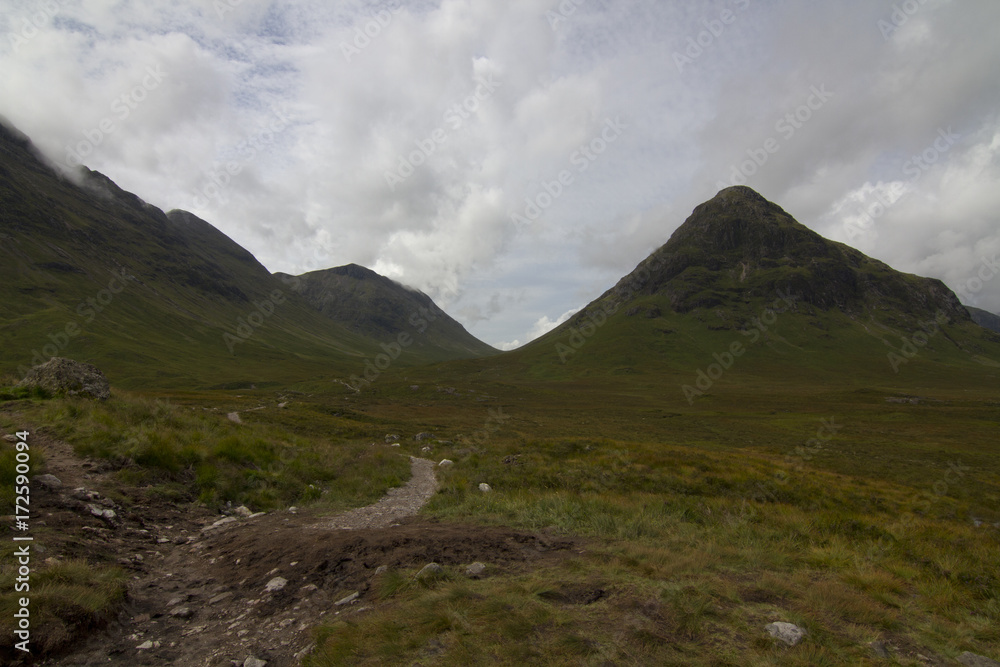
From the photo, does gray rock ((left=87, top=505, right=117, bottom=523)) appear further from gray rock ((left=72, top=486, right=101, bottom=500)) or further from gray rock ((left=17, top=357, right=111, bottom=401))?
gray rock ((left=17, top=357, right=111, bottom=401))

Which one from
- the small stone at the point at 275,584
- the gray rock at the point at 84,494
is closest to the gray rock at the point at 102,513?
the gray rock at the point at 84,494

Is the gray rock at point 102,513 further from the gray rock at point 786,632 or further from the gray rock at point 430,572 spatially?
the gray rock at point 786,632

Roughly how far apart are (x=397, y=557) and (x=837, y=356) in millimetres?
215992

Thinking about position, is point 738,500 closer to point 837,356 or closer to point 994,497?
point 994,497

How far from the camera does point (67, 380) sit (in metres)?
17.9

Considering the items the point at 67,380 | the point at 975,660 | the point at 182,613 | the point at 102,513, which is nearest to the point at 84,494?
the point at 102,513

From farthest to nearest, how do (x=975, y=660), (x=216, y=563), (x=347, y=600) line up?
1. (x=216, y=563)
2. (x=347, y=600)
3. (x=975, y=660)

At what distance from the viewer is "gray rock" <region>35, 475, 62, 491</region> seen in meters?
8.99

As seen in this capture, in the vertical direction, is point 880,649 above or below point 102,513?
below

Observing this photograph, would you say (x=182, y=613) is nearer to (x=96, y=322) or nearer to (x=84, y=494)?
(x=84, y=494)

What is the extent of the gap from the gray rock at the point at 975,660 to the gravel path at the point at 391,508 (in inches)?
419

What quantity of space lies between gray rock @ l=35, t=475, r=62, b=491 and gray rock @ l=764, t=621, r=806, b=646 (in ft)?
44.9

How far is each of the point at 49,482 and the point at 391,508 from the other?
26.5 feet

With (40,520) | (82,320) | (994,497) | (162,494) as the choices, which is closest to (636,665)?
(40,520)
